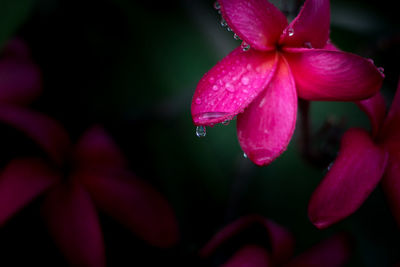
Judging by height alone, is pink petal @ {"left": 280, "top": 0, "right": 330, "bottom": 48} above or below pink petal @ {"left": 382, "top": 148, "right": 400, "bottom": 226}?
above

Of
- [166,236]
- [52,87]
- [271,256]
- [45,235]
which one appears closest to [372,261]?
[271,256]

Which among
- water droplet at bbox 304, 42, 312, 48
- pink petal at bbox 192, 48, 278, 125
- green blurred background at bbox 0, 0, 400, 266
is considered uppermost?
water droplet at bbox 304, 42, 312, 48

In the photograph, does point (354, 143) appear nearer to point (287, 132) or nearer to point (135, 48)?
point (287, 132)

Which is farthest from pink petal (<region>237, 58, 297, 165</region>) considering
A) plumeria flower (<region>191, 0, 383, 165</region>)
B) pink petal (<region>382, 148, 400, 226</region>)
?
pink petal (<region>382, 148, 400, 226</region>)

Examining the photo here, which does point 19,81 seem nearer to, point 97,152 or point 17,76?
point 17,76

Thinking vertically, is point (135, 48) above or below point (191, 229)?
above

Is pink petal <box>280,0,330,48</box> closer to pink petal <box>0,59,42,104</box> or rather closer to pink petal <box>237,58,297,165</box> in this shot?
→ pink petal <box>237,58,297,165</box>

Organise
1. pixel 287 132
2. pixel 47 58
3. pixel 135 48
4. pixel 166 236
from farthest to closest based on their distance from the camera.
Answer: pixel 135 48 → pixel 47 58 → pixel 166 236 → pixel 287 132

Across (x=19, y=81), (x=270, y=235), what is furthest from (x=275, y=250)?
(x=19, y=81)
